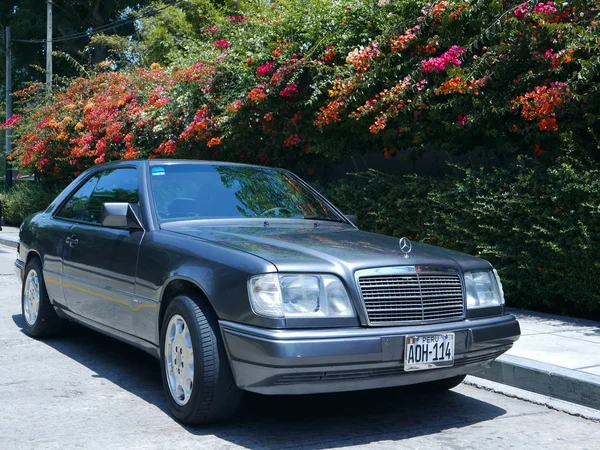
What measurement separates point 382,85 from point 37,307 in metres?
5.03

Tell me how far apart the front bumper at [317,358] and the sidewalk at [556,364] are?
4.78 feet

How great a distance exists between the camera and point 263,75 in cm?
1147

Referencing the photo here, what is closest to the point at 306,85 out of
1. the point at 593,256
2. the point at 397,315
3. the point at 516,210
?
the point at 516,210

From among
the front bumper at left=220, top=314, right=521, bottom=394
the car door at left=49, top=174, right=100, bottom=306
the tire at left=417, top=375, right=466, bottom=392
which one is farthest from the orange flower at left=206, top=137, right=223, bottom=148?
the front bumper at left=220, top=314, right=521, bottom=394

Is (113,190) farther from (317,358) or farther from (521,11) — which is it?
(521,11)

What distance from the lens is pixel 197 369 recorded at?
428 centimetres

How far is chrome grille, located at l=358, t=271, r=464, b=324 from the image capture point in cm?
426

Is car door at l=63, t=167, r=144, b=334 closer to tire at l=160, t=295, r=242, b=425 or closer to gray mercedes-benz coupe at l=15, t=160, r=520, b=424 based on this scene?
gray mercedes-benz coupe at l=15, t=160, r=520, b=424

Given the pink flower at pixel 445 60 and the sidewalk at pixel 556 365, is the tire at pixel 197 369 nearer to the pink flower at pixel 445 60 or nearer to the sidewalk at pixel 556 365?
the sidewalk at pixel 556 365

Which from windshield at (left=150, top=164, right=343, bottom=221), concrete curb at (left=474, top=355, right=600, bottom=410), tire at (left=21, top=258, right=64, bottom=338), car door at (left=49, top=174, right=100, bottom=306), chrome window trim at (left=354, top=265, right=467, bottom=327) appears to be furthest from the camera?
tire at (left=21, top=258, right=64, bottom=338)

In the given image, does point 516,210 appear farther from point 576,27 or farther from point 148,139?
point 148,139

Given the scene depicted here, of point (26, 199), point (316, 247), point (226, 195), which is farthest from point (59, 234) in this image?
point (26, 199)

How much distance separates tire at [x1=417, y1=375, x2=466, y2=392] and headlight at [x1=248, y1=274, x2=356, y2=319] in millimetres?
1472

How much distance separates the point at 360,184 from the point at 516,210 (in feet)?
9.42
